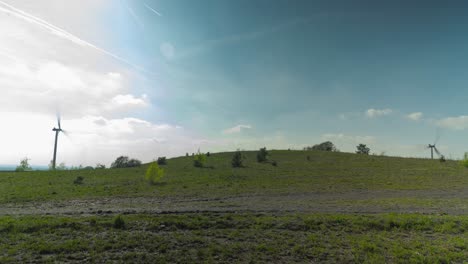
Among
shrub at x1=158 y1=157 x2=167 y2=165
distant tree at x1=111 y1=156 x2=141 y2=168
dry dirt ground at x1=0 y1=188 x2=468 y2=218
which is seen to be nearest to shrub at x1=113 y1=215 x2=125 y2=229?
dry dirt ground at x1=0 y1=188 x2=468 y2=218

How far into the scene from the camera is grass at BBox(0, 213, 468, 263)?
784 centimetres

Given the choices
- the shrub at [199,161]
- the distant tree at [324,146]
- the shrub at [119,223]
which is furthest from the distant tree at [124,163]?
the distant tree at [324,146]

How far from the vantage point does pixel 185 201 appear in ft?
56.3

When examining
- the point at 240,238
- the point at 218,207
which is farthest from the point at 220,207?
the point at 240,238

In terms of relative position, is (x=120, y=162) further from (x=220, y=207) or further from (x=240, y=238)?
(x=240, y=238)

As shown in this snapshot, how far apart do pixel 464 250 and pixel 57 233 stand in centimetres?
1769

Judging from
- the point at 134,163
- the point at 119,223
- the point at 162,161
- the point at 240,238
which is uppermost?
the point at 162,161

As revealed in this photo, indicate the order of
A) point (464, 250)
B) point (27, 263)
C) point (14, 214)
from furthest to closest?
point (14, 214)
point (464, 250)
point (27, 263)

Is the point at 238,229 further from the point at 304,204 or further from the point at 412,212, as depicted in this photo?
the point at 412,212

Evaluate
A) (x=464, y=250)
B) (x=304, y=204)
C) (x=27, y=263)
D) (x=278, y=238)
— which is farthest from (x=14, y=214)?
(x=464, y=250)

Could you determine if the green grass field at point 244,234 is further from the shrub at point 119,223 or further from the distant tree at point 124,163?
the distant tree at point 124,163

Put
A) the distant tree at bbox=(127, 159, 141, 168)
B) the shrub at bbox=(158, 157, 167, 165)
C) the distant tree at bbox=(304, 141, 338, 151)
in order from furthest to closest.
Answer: the distant tree at bbox=(304, 141, 338, 151), the distant tree at bbox=(127, 159, 141, 168), the shrub at bbox=(158, 157, 167, 165)

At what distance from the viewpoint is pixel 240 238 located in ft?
30.6

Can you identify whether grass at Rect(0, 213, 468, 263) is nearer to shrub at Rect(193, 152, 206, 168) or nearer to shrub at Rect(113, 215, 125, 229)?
shrub at Rect(113, 215, 125, 229)
